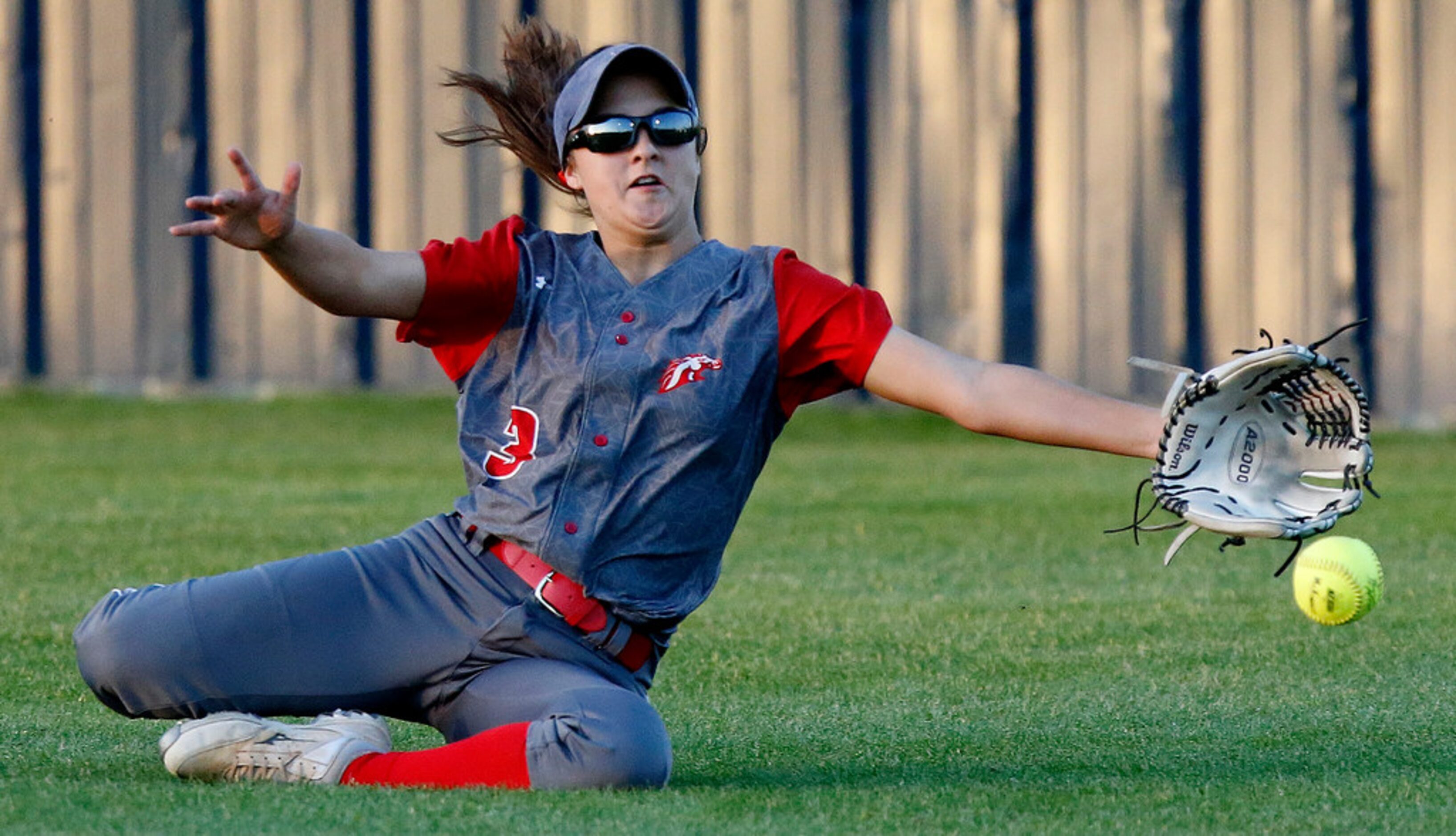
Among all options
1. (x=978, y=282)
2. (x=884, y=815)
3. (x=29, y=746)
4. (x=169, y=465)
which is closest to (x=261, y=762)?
(x=29, y=746)

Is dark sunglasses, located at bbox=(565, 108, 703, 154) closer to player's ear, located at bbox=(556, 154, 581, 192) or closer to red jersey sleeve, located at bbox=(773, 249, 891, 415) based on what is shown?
player's ear, located at bbox=(556, 154, 581, 192)

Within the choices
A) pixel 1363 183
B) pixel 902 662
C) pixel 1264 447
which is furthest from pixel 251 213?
pixel 1363 183

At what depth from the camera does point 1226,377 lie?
337 cm

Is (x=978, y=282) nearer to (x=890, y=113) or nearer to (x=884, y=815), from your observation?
(x=890, y=113)

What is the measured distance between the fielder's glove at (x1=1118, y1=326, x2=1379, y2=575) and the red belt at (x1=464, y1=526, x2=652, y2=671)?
0.92m

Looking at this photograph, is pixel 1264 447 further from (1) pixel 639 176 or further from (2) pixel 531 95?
(2) pixel 531 95

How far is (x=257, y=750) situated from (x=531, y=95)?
54.3 inches

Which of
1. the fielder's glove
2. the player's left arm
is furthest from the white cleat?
the fielder's glove

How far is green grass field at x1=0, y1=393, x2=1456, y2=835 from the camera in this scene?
3.29 m

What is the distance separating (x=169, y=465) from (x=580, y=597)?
5.51 m

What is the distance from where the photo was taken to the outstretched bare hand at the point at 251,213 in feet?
10.9

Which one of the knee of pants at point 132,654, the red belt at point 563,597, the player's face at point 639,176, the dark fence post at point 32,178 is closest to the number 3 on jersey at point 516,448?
the red belt at point 563,597

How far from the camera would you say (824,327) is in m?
3.72

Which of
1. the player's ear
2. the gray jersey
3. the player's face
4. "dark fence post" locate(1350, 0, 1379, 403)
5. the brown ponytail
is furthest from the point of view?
"dark fence post" locate(1350, 0, 1379, 403)
